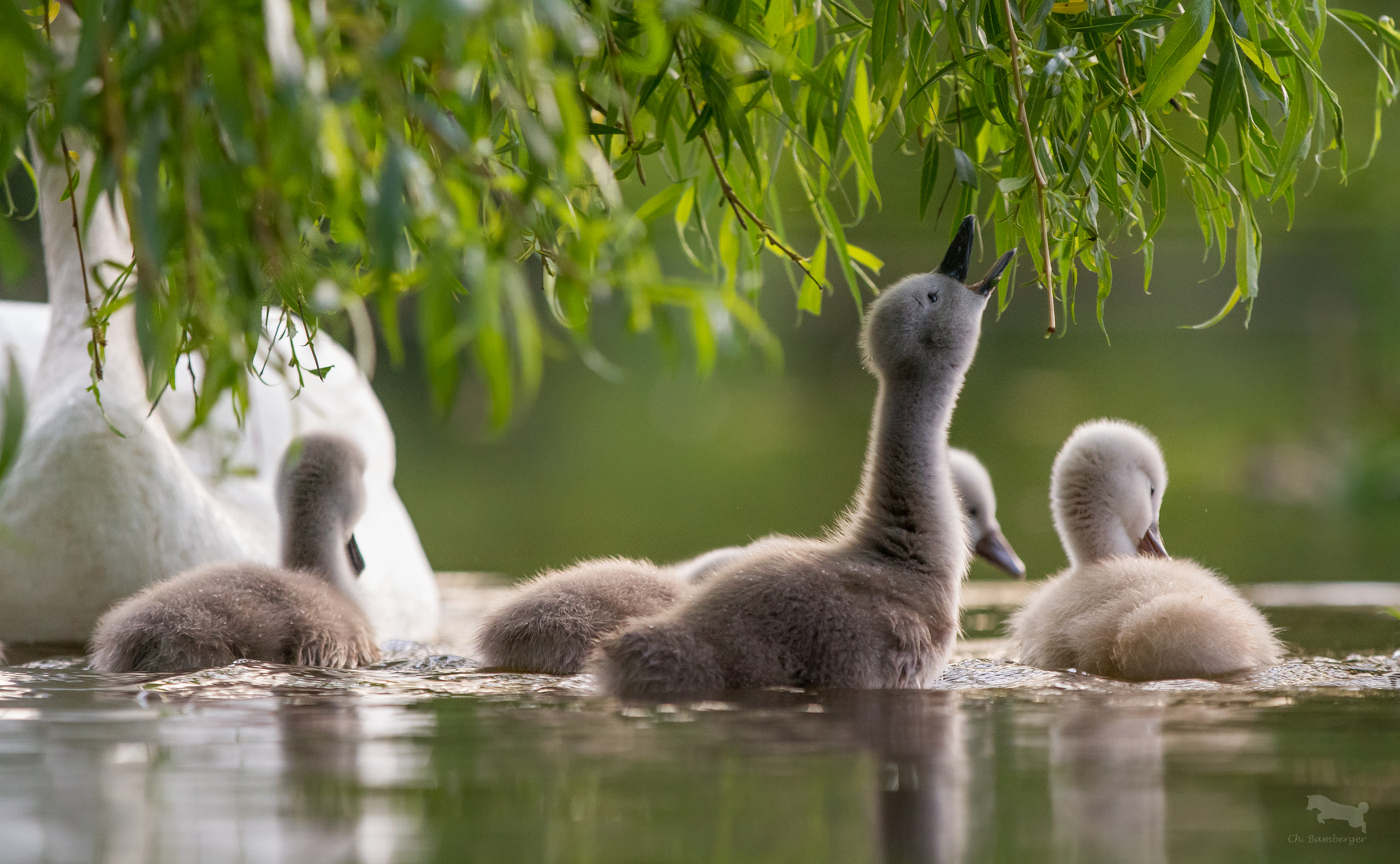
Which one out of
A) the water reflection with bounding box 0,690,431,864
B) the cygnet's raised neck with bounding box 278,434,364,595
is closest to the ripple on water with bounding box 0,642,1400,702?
the water reflection with bounding box 0,690,431,864

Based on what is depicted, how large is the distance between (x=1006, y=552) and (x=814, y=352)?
25.4 metres

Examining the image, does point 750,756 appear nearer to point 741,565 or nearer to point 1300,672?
point 741,565

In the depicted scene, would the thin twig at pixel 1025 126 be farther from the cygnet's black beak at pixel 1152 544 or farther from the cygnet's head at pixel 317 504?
the cygnet's head at pixel 317 504

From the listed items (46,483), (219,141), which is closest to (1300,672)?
(219,141)

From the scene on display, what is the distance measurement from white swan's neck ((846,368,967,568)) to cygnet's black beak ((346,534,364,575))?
1972 millimetres

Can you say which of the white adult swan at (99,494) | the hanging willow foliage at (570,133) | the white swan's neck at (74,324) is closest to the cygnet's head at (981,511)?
the hanging willow foliage at (570,133)

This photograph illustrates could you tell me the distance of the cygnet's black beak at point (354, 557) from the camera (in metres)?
5.59

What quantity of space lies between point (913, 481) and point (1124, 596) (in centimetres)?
79

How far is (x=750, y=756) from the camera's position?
3.18 metres

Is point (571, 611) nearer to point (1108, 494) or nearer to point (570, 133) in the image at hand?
point (1108, 494)

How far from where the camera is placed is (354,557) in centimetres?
559

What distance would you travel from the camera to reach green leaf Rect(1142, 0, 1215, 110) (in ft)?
11.9

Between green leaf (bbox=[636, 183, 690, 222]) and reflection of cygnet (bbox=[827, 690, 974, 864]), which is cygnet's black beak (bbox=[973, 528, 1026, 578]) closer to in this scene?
reflection of cygnet (bbox=[827, 690, 974, 864])

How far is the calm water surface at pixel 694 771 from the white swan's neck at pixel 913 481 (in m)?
0.42
